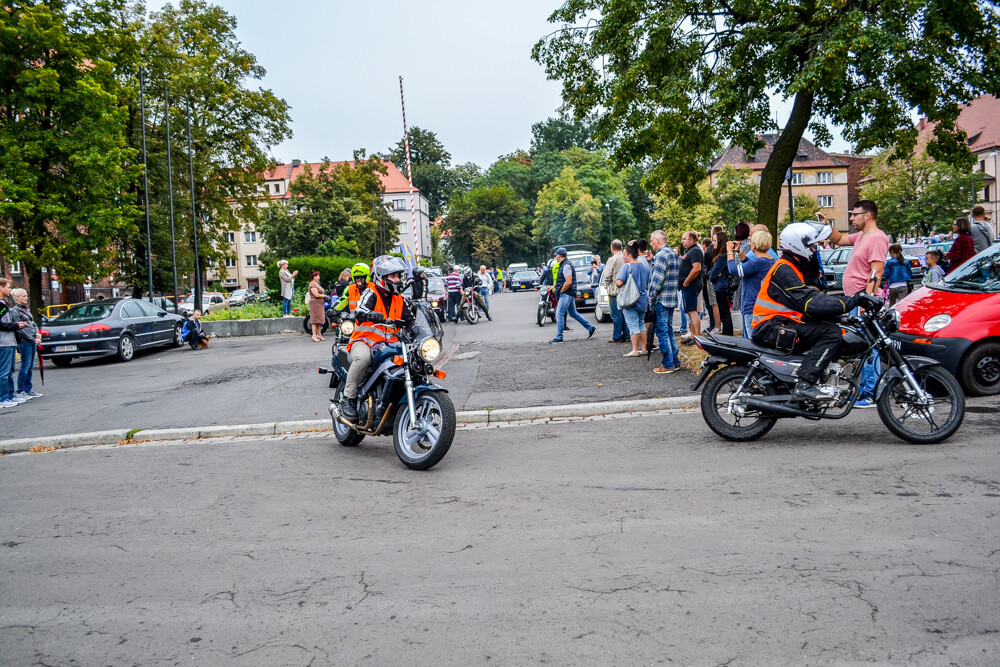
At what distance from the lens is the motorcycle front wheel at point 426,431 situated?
6594 mm

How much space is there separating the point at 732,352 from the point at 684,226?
210ft

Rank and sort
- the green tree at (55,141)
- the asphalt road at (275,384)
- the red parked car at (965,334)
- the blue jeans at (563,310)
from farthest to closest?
the green tree at (55,141), the blue jeans at (563,310), the asphalt road at (275,384), the red parked car at (965,334)

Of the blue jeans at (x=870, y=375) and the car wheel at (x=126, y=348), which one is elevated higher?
the blue jeans at (x=870, y=375)

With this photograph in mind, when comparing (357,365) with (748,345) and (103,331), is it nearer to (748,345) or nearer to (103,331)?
(748,345)

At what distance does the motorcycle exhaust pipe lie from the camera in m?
6.89

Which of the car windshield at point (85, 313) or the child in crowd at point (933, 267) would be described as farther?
the car windshield at point (85, 313)

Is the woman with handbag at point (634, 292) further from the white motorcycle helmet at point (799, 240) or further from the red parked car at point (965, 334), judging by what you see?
the white motorcycle helmet at point (799, 240)

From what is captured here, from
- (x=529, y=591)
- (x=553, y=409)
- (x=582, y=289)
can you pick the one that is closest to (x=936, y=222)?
(x=582, y=289)

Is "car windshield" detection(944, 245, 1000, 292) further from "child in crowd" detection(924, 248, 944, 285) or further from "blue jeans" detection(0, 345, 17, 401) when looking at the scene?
"blue jeans" detection(0, 345, 17, 401)

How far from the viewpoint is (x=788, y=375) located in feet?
22.6

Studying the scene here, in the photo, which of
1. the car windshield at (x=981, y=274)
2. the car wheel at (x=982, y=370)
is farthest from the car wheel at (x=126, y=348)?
the car wheel at (x=982, y=370)

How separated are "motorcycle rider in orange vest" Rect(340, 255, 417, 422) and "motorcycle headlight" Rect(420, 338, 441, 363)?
297mm

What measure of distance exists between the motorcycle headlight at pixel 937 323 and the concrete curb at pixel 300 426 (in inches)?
99.7

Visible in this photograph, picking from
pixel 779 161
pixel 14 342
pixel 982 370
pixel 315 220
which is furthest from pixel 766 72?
pixel 315 220
